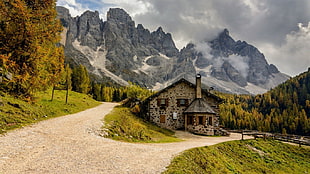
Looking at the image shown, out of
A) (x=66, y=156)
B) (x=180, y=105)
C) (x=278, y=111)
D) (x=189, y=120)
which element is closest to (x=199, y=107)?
(x=189, y=120)

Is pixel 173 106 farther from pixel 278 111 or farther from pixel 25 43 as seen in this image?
pixel 278 111

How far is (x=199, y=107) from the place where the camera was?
30.9 meters

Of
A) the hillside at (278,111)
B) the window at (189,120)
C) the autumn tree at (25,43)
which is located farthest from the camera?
the hillside at (278,111)

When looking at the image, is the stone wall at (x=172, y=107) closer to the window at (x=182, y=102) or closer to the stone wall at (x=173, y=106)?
the stone wall at (x=173, y=106)

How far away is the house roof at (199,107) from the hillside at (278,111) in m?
49.3

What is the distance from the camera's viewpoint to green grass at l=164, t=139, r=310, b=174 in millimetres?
11505

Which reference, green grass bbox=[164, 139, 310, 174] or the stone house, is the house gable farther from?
green grass bbox=[164, 139, 310, 174]

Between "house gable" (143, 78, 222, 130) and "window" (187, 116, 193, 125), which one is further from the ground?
"house gable" (143, 78, 222, 130)

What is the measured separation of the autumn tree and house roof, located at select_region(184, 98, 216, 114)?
2089 cm

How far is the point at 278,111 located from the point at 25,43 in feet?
390

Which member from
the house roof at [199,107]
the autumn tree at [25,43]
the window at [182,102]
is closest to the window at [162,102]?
the window at [182,102]

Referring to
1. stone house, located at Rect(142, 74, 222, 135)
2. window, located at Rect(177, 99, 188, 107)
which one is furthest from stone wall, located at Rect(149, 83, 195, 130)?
window, located at Rect(177, 99, 188, 107)

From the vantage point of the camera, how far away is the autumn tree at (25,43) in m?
14.8

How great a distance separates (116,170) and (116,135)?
8.29 metres
